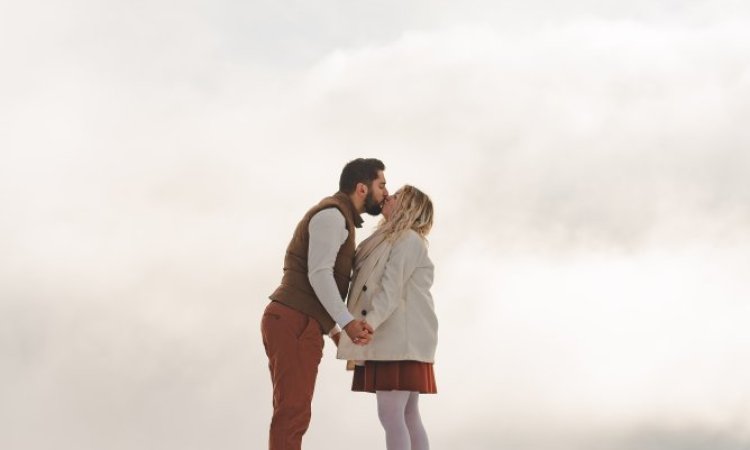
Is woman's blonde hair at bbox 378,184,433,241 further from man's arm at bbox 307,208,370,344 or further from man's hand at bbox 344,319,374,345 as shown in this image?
man's hand at bbox 344,319,374,345

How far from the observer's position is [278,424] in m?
7.70

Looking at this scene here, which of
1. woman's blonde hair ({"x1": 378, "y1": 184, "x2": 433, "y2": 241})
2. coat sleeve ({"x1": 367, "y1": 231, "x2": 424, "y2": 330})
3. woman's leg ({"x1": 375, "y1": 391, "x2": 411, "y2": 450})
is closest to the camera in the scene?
woman's leg ({"x1": 375, "y1": 391, "x2": 411, "y2": 450})

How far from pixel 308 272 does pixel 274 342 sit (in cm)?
55

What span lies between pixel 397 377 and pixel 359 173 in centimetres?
152

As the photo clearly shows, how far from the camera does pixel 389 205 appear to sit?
8094 millimetres

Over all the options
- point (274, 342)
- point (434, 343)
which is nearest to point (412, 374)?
point (434, 343)

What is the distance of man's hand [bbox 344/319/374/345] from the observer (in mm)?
7750

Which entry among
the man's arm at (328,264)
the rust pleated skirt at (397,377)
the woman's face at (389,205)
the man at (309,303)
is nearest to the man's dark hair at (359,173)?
the man at (309,303)

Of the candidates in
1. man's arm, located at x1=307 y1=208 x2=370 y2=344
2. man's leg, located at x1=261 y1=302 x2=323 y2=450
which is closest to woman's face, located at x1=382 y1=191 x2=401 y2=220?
man's arm, located at x1=307 y1=208 x2=370 y2=344

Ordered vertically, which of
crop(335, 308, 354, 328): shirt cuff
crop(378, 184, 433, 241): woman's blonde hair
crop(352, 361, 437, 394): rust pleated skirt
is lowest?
crop(352, 361, 437, 394): rust pleated skirt

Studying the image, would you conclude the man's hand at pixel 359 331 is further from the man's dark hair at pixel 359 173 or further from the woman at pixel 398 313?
the man's dark hair at pixel 359 173

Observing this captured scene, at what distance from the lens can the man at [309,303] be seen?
7703 millimetres

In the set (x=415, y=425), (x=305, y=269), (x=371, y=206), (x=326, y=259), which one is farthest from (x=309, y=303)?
(x=415, y=425)

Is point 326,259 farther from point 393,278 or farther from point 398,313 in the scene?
point 398,313
